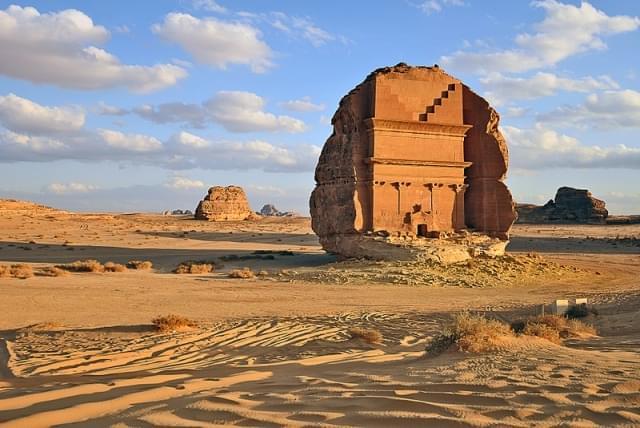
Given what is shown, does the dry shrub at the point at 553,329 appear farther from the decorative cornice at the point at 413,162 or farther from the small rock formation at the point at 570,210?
the small rock formation at the point at 570,210

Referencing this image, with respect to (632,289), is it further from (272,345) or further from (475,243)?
(272,345)

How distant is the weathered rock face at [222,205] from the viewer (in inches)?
2697

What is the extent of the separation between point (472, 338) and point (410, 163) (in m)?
15.6

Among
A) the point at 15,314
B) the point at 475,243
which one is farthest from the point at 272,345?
the point at 475,243

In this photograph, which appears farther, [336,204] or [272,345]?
[336,204]

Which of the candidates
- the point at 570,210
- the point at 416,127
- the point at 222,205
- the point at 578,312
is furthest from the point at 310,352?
the point at 570,210

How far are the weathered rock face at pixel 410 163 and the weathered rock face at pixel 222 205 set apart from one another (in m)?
44.8

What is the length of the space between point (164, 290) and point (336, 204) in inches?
324

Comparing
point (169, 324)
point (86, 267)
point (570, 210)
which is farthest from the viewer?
point (570, 210)

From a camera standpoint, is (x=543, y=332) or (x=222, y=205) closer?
(x=543, y=332)

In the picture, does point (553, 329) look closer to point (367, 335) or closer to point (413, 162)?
point (367, 335)

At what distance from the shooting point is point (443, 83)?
78.8ft

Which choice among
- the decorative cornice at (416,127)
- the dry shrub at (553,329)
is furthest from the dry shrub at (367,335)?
the decorative cornice at (416,127)

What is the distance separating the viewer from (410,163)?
898 inches
